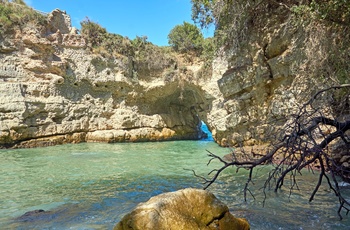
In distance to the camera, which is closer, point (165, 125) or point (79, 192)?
point (79, 192)

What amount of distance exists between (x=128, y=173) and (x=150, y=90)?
12.2 meters

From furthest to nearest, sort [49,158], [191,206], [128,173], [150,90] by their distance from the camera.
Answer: [150,90]
[49,158]
[128,173]
[191,206]

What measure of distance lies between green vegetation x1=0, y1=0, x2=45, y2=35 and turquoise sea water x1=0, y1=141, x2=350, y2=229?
367 inches

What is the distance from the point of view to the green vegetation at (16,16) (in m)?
16.1

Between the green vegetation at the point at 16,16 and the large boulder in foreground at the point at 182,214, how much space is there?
16.8 m

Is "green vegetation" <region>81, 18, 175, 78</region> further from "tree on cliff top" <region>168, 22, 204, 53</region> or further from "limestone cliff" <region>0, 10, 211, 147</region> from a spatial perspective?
"tree on cliff top" <region>168, 22, 204, 53</region>

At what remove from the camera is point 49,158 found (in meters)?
11.8

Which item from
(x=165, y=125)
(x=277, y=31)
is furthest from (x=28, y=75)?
(x=277, y=31)

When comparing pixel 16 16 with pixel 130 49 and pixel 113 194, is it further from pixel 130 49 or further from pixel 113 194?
pixel 113 194

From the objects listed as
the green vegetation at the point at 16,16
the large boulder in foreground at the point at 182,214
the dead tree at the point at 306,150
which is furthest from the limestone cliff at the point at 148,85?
the large boulder in foreground at the point at 182,214

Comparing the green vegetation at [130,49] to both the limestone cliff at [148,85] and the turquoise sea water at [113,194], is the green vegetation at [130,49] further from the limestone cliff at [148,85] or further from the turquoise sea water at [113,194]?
the turquoise sea water at [113,194]

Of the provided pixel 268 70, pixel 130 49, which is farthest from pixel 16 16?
pixel 268 70

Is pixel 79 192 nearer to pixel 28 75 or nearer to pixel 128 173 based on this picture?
pixel 128 173

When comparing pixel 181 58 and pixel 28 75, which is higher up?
pixel 181 58
